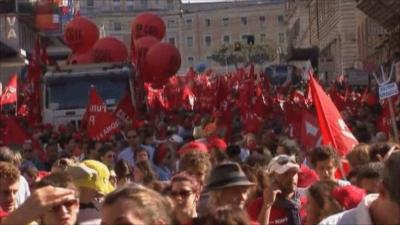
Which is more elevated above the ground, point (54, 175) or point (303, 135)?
point (54, 175)

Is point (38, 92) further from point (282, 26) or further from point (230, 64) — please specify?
point (282, 26)

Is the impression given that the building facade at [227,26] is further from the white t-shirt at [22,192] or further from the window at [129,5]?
the white t-shirt at [22,192]

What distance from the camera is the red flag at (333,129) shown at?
10.8 m

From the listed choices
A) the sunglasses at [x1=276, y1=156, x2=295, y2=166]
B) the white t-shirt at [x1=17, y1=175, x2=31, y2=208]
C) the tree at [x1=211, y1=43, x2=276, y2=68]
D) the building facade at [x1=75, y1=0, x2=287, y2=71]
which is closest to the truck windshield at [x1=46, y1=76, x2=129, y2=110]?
the white t-shirt at [x1=17, y1=175, x2=31, y2=208]

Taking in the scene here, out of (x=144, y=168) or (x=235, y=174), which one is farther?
(x=144, y=168)

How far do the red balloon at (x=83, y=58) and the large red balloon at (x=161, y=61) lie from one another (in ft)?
4.56

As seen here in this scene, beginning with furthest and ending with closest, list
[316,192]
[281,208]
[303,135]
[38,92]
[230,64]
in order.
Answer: [230,64] < [38,92] < [303,135] < [281,208] < [316,192]

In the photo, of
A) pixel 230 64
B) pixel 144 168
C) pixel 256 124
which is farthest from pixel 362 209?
pixel 230 64

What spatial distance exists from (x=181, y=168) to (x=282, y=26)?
147 metres

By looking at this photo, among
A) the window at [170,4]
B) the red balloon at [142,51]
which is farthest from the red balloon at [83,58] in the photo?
the window at [170,4]

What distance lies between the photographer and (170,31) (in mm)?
159875

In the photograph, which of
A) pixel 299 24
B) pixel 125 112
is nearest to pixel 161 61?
pixel 125 112

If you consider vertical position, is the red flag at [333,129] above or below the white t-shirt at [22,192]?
below

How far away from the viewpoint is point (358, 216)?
5371 millimetres
